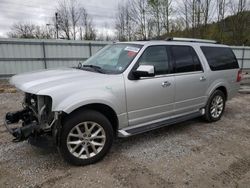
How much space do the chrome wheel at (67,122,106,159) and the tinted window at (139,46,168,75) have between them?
1.32 metres

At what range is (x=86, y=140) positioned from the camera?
10.3 feet

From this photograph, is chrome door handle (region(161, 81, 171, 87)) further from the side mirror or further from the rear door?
the side mirror

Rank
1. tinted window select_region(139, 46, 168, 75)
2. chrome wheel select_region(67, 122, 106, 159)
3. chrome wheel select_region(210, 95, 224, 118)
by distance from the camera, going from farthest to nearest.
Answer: chrome wheel select_region(210, 95, 224, 118) < tinted window select_region(139, 46, 168, 75) < chrome wheel select_region(67, 122, 106, 159)

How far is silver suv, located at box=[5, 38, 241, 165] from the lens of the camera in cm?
291

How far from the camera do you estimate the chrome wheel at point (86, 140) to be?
3020mm

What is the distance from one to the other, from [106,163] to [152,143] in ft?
3.43

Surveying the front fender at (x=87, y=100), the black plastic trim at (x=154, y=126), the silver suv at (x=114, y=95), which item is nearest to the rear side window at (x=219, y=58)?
the silver suv at (x=114, y=95)

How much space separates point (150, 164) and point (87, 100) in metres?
1.33

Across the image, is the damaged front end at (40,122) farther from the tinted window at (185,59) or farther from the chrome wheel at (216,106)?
the chrome wheel at (216,106)

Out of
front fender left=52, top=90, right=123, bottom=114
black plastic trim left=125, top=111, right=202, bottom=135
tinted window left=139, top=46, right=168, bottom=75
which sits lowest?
black plastic trim left=125, top=111, right=202, bottom=135

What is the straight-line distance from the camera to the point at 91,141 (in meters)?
3.16

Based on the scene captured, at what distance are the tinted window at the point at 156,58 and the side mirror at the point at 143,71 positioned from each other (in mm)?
237

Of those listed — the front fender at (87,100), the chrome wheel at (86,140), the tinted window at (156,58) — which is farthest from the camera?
the tinted window at (156,58)

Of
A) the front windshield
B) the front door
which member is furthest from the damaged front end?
the front door
